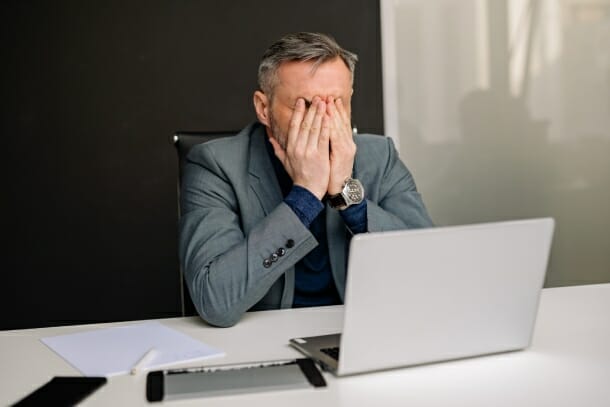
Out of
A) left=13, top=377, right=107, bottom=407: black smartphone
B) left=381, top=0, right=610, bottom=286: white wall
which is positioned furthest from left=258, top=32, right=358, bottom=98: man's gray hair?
left=381, top=0, right=610, bottom=286: white wall

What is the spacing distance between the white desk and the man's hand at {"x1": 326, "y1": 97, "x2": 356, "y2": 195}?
1.40 ft

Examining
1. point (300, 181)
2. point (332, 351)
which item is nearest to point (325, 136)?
point (300, 181)

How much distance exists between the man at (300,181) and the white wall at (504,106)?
4.39 ft

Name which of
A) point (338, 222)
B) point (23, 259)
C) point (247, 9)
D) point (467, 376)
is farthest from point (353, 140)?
point (23, 259)

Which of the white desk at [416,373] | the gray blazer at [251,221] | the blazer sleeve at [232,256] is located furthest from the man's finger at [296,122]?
the white desk at [416,373]

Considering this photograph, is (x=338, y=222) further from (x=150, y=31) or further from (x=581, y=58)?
(x=581, y=58)

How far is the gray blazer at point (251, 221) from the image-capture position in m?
1.58

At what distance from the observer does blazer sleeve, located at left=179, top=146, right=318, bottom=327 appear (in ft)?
5.04

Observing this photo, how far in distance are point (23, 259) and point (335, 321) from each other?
6.08 feet

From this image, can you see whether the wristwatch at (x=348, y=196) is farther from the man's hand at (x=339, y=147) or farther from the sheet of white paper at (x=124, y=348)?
the sheet of white paper at (x=124, y=348)

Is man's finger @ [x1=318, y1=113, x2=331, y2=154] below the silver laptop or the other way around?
the other way around

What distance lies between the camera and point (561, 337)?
52.0 inches

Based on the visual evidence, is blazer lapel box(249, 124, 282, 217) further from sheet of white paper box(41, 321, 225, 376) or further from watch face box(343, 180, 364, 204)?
sheet of white paper box(41, 321, 225, 376)

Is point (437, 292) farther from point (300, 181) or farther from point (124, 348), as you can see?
point (300, 181)
